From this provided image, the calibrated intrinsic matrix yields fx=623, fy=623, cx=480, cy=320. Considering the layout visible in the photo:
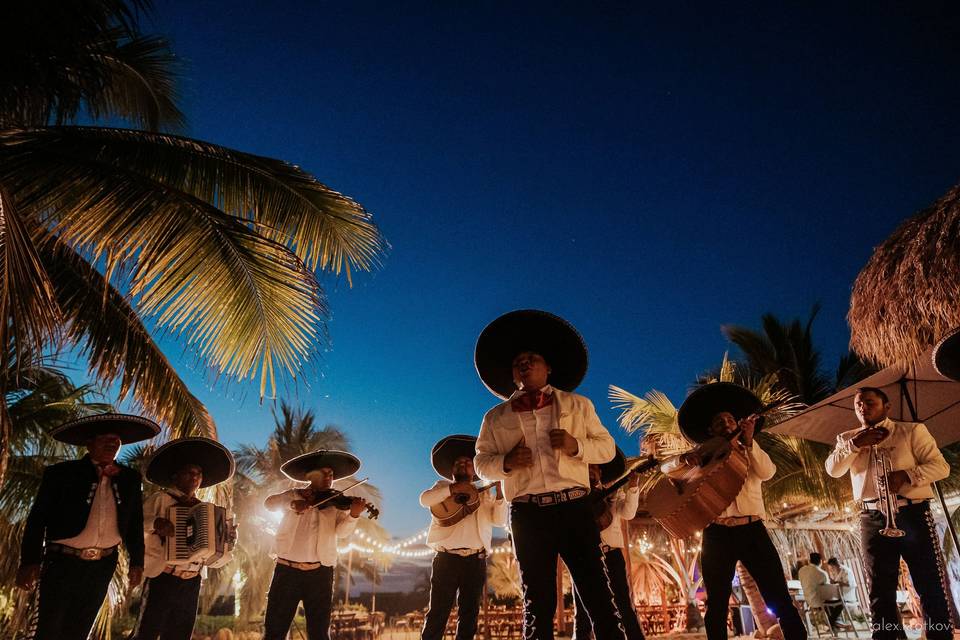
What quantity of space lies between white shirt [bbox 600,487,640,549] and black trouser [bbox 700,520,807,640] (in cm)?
126

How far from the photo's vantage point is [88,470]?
5.49 meters

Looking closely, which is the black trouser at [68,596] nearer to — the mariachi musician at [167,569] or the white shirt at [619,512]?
the mariachi musician at [167,569]

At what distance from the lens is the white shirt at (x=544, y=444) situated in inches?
150

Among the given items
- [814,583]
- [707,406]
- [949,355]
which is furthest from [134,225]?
[814,583]

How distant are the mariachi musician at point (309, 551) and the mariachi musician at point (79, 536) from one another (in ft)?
4.09

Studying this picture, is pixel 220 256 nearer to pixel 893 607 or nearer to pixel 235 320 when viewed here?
pixel 235 320

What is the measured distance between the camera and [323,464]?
7.58 m

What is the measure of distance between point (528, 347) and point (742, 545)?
2.32 m

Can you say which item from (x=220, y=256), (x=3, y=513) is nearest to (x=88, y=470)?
(x=220, y=256)

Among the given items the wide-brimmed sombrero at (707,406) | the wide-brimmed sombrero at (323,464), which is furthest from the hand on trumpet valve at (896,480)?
the wide-brimmed sombrero at (323,464)

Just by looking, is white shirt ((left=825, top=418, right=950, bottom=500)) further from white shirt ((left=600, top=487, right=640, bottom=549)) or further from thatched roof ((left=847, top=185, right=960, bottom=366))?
thatched roof ((left=847, top=185, right=960, bottom=366))

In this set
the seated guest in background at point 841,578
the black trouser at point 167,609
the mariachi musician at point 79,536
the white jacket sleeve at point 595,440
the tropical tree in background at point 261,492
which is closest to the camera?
the white jacket sleeve at point 595,440

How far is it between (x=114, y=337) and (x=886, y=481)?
7.75m

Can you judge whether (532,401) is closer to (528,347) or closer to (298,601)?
(528,347)
